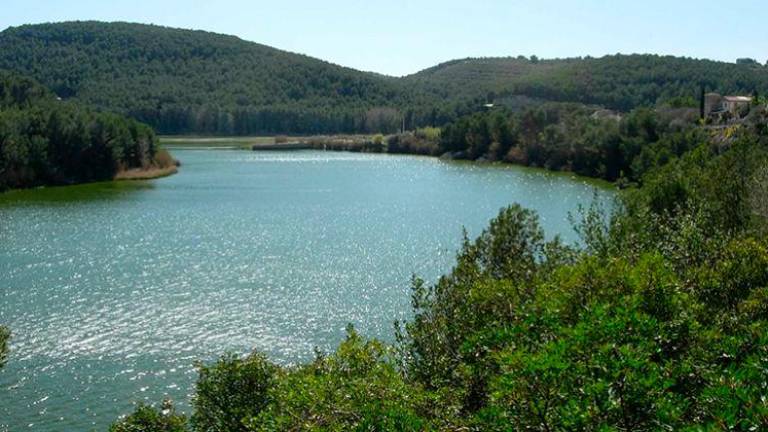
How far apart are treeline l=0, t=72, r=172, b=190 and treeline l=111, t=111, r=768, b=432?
8225 centimetres

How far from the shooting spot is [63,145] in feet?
336

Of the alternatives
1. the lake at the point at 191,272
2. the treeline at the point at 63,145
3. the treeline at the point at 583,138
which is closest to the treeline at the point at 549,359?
the lake at the point at 191,272

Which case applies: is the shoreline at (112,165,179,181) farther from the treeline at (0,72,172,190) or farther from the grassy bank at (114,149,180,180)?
the treeline at (0,72,172,190)

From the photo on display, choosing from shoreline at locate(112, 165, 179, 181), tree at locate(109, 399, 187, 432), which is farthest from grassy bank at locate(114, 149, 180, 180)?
tree at locate(109, 399, 187, 432)

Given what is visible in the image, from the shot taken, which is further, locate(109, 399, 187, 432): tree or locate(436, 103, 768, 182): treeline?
locate(436, 103, 768, 182): treeline

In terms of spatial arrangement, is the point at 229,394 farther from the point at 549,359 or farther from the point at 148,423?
the point at 549,359

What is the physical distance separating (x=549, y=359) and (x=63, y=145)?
339 feet

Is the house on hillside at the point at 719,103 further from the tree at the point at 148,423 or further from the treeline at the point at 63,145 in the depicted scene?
the tree at the point at 148,423

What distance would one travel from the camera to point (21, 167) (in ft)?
305

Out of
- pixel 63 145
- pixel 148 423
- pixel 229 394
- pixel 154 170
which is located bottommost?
pixel 154 170

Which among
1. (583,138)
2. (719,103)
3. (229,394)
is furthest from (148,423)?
(719,103)

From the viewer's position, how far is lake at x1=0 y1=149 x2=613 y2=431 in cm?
3044

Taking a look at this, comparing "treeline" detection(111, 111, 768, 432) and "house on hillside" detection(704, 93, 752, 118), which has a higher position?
"house on hillside" detection(704, 93, 752, 118)

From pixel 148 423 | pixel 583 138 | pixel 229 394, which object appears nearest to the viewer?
pixel 148 423
